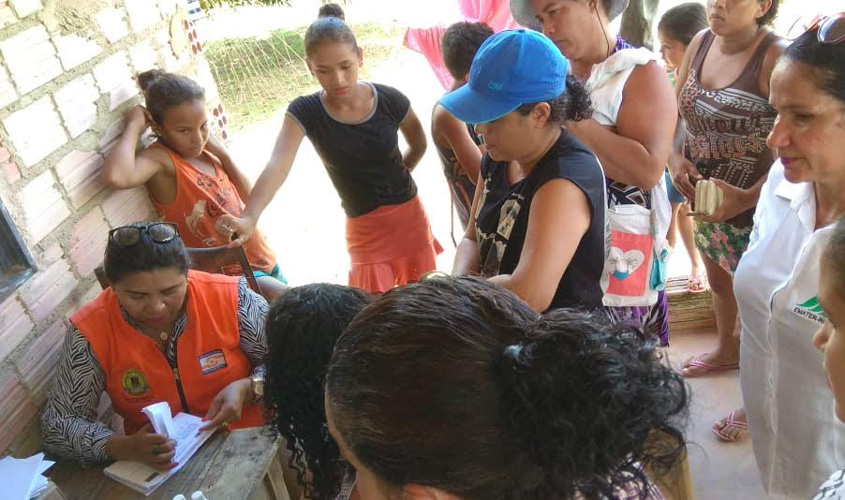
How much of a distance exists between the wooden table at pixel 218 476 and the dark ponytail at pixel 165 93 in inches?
55.9

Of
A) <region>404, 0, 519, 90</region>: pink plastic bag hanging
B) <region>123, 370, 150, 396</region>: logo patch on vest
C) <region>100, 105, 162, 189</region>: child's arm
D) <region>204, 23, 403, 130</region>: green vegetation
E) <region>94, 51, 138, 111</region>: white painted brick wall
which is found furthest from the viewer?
<region>204, 23, 403, 130</region>: green vegetation

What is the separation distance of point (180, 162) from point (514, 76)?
1.63 m

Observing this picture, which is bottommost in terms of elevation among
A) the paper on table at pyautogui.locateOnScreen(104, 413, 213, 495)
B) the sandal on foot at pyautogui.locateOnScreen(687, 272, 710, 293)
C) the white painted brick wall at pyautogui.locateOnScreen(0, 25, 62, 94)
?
the sandal on foot at pyautogui.locateOnScreen(687, 272, 710, 293)

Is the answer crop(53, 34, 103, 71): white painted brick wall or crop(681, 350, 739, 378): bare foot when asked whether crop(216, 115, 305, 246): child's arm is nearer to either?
crop(53, 34, 103, 71): white painted brick wall

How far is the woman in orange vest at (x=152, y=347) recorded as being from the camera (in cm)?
182

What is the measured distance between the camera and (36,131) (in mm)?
2004

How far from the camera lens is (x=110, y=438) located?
1686mm

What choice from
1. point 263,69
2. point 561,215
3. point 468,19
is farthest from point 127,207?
point 263,69

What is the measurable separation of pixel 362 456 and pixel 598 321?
0.41m

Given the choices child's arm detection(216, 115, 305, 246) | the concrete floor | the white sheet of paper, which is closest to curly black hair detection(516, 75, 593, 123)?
the concrete floor

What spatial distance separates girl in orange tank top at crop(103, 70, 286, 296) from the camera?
2.40m

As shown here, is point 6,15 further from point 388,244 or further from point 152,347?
point 388,244

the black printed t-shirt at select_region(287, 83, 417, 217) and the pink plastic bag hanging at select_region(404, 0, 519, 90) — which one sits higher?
the pink plastic bag hanging at select_region(404, 0, 519, 90)

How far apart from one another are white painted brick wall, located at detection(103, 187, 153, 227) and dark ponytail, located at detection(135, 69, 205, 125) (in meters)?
0.33
